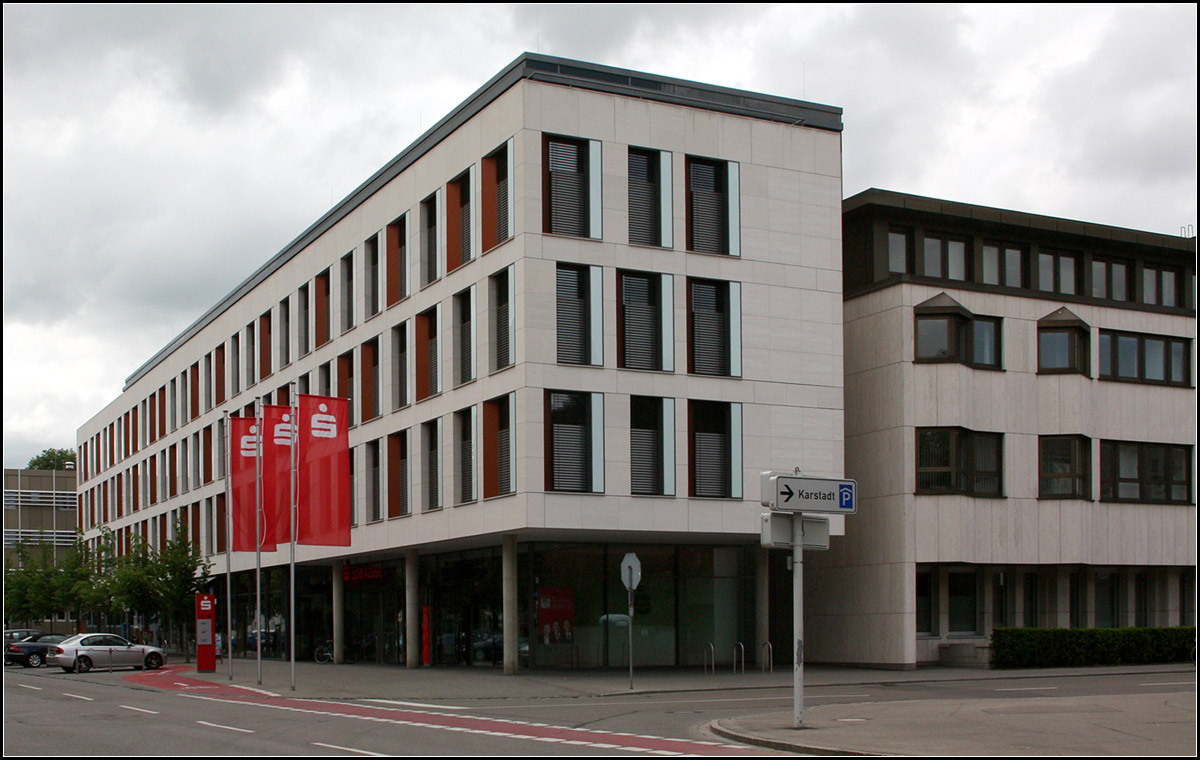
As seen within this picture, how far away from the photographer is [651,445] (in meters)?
36.6

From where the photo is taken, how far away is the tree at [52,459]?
140 metres

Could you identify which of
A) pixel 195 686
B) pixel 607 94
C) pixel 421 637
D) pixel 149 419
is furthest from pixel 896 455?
pixel 149 419

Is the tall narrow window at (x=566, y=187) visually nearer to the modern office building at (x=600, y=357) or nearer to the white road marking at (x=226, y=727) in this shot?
the modern office building at (x=600, y=357)

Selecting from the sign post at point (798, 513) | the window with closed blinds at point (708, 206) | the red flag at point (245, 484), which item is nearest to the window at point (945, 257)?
the window with closed blinds at point (708, 206)

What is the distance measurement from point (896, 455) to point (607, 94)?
44.2 ft

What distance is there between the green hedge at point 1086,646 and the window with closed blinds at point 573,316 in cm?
1466

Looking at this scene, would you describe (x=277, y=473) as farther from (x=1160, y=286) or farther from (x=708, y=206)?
(x=1160, y=286)

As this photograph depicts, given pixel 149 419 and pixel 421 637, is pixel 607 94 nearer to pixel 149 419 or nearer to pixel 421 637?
pixel 421 637

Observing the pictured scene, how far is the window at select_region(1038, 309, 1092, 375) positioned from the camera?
41.5 m

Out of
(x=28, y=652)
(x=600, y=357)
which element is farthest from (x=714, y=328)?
(x=28, y=652)

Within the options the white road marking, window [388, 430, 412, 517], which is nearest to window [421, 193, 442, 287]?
window [388, 430, 412, 517]

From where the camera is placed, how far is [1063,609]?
41.9 meters

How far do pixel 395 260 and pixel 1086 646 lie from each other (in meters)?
24.7

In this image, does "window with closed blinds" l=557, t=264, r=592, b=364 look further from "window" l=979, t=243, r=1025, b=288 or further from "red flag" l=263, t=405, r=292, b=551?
"window" l=979, t=243, r=1025, b=288
